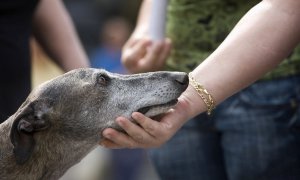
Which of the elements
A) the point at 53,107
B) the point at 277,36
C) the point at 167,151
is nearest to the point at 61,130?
the point at 53,107

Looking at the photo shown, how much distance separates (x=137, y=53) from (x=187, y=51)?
0.27m

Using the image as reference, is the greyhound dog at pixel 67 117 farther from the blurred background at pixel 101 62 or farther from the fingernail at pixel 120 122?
the blurred background at pixel 101 62

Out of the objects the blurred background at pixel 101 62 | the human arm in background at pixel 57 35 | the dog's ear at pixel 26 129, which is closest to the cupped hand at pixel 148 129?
the dog's ear at pixel 26 129

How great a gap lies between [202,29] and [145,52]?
13.7 inches

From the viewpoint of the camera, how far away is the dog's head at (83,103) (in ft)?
11.2

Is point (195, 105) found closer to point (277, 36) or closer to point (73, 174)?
point (277, 36)

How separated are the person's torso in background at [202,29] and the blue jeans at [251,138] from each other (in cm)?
10

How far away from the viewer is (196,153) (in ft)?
12.5

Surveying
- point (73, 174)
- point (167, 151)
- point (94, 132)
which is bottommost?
point (73, 174)

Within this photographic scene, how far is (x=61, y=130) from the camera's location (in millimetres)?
3549

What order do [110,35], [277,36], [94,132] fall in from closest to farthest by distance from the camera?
[277,36], [94,132], [110,35]

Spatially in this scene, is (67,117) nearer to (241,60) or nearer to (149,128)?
(149,128)

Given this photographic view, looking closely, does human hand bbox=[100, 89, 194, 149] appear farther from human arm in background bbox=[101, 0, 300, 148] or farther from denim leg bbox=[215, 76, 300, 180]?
denim leg bbox=[215, 76, 300, 180]

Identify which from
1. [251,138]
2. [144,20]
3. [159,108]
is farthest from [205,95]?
[144,20]
